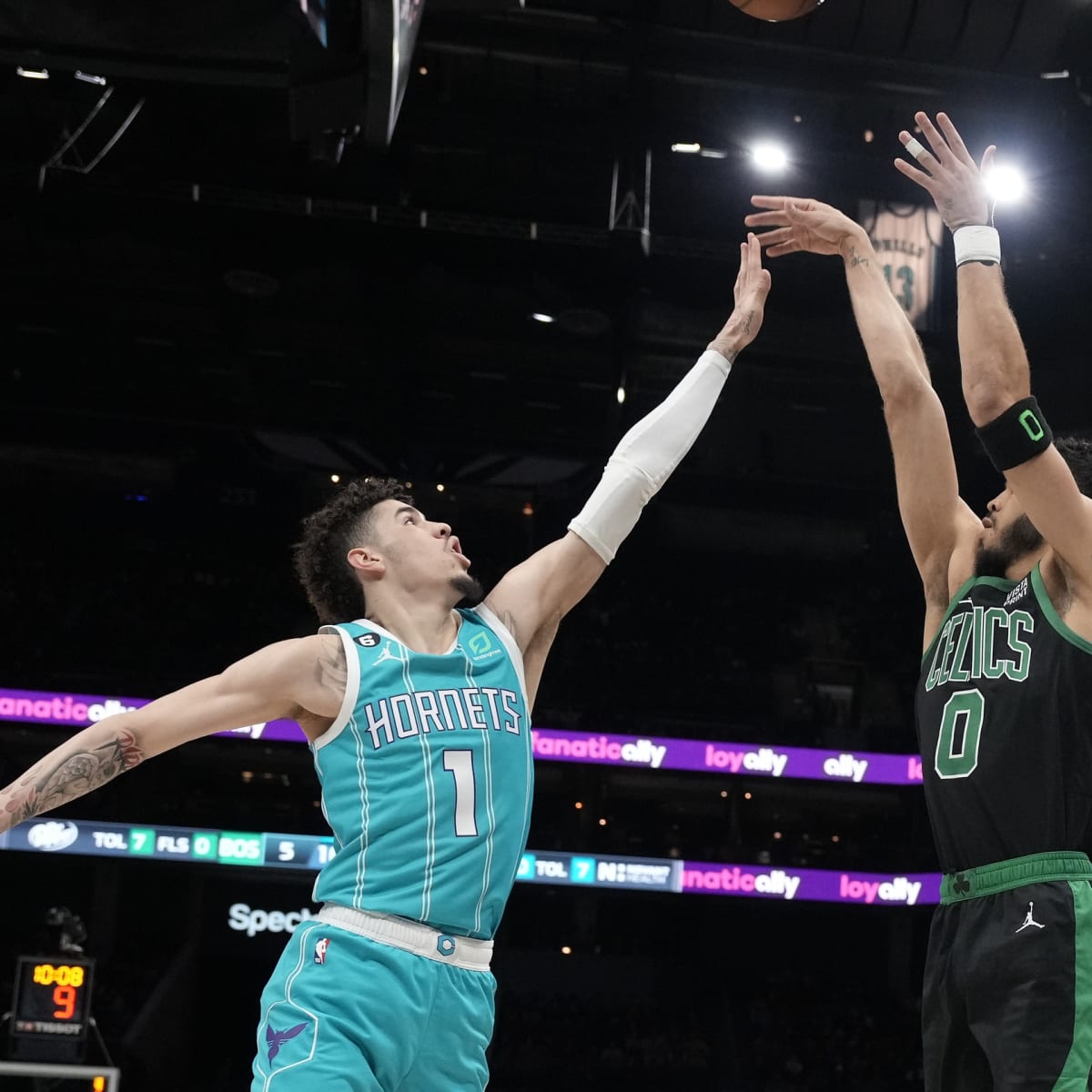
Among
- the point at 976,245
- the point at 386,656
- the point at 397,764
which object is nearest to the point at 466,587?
the point at 386,656

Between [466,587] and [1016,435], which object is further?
[466,587]

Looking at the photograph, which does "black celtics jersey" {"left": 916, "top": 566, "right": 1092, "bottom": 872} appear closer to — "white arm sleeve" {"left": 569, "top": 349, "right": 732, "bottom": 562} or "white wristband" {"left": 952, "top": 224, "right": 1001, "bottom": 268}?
"white wristband" {"left": 952, "top": 224, "right": 1001, "bottom": 268}

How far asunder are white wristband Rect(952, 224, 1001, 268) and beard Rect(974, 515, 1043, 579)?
60 cm

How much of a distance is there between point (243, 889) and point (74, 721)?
5042mm

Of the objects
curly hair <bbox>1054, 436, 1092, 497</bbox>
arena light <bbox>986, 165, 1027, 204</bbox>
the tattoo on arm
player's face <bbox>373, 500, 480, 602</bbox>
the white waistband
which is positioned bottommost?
the white waistband

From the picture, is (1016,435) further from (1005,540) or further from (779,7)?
(779,7)

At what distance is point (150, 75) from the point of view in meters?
5.79

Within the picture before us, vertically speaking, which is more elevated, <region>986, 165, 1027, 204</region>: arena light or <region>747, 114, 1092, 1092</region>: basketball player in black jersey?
<region>986, 165, 1027, 204</region>: arena light

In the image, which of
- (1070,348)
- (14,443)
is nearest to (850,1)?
(1070,348)

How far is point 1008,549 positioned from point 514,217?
1284cm

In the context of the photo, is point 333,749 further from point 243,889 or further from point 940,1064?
point 243,889

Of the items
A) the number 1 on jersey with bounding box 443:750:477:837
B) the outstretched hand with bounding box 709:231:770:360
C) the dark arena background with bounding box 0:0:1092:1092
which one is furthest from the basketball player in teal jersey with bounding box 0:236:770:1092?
the dark arena background with bounding box 0:0:1092:1092

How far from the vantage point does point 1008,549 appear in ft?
10.6

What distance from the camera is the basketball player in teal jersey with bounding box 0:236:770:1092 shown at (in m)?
2.80
